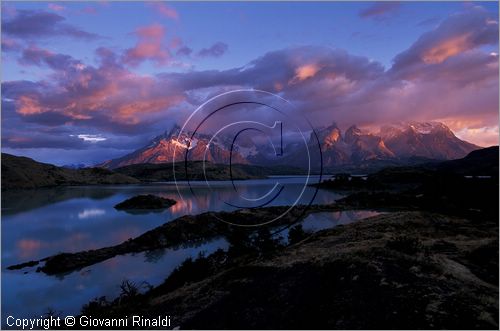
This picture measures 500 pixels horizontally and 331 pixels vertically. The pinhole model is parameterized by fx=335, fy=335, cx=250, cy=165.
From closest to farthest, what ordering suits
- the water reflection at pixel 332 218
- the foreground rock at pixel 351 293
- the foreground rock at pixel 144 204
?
1. the foreground rock at pixel 351 293
2. the water reflection at pixel 332 218
3. the foreground rock at pixel 144 204

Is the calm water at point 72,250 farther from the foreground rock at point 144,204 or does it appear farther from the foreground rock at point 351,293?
the foreground rock at point 144,204

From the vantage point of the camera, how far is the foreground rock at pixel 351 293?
12.7m

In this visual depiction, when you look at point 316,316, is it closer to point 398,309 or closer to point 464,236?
point 398,309

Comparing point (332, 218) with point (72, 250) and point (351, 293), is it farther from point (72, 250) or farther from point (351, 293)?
point (351, 293)

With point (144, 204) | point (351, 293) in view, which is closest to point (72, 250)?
point (351, 293)

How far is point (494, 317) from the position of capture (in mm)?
12219

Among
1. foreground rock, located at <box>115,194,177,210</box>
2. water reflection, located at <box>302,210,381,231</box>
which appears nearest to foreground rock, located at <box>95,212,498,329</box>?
water reflection, located at <box>302,210,381,231</box>

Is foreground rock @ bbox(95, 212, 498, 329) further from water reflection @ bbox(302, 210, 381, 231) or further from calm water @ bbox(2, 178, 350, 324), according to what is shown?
water reflection @ bbox(302, 210, 381, 231)

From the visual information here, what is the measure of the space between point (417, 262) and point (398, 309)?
16.8ft

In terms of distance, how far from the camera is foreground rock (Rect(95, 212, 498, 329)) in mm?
12672

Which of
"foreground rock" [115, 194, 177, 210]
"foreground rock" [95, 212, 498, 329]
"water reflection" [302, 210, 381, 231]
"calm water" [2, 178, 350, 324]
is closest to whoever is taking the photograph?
"foreground rock" [95, 212, 498, 329]

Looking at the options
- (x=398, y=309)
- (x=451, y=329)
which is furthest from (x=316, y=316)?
(x=451, y=329)

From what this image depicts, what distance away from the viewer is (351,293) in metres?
14.5

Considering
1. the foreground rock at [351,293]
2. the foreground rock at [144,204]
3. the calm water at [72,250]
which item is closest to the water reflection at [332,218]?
the calm water at [72,250]
